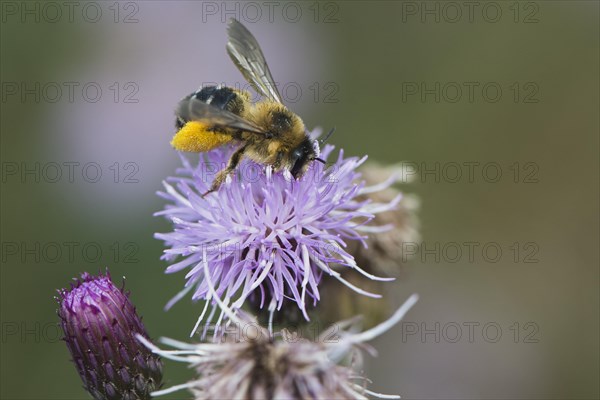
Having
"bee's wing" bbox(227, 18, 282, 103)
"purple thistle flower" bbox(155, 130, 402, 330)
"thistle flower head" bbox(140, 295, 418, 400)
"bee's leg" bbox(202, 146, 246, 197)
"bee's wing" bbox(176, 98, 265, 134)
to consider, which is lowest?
"thistle flower head" bbox(140, 295, 418, 400)

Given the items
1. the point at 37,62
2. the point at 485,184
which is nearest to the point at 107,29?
the point at 37,62

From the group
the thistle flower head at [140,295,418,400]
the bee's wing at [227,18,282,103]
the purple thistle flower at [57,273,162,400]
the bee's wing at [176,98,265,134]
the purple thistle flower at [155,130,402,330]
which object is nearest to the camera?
the thistle flower head at [140,295,418,400]

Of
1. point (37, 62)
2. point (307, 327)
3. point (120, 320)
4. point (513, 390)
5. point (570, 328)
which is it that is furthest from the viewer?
point (37, 62)

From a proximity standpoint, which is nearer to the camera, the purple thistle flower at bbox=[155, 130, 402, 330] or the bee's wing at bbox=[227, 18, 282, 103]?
the purple thistle flower at bbox=[155, 130, 402, 330]

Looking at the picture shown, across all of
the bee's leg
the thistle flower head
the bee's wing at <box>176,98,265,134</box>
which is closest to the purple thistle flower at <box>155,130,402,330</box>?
the bee's leg

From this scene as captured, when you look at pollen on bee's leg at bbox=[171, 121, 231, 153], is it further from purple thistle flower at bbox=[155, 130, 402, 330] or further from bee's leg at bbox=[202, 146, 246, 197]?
purple thistle flower at bbox=[155, 130, 402, 330]

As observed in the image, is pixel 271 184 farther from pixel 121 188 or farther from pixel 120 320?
pixel 121 188

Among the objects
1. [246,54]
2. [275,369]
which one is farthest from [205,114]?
[246,54]

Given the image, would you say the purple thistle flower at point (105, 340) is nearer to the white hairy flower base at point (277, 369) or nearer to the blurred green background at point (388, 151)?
the white hairy flower base at point (277, 369)
